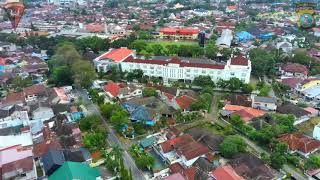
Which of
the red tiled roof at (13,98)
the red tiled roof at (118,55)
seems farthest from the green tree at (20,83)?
the red tiled roof at (118,55)

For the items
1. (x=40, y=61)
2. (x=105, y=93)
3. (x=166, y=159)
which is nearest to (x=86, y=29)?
(x=40, y=61)

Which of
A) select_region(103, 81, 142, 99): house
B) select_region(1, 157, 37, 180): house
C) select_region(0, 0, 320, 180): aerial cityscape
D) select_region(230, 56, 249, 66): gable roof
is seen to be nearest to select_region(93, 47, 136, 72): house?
select_region(0, 0, 320, 180): aerial cityscape

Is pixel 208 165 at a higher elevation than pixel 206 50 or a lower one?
lower

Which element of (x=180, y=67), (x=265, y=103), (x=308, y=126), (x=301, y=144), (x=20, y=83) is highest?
(x=180, y=67)

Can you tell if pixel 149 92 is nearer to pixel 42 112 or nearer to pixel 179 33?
pixel 42 112

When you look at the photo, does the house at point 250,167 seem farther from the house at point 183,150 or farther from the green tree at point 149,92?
the green tree at point 149,92

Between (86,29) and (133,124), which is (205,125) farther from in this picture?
(86,29)

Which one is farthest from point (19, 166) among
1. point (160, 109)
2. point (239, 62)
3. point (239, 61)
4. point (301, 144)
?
point (239, 61)
